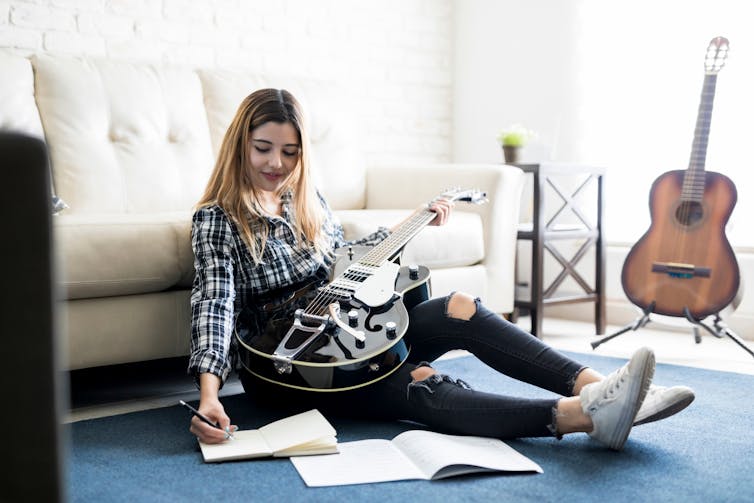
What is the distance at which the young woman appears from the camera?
134 centimetres

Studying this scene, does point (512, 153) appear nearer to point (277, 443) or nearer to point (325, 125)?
point (325, 125)

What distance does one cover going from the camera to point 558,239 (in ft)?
8.72

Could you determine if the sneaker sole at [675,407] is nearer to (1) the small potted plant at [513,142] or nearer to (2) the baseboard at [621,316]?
(2) the baseboard at [621,316]

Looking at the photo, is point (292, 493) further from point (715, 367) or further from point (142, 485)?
point (715, 367)

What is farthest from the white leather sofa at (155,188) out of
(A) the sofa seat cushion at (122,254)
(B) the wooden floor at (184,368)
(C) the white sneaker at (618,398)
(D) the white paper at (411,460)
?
(C) the white sneaker at (618,398)

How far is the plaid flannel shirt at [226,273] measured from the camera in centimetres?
142

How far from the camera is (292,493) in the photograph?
1206mm

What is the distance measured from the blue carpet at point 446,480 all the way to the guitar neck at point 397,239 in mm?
337

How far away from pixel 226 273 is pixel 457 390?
488 millimetres

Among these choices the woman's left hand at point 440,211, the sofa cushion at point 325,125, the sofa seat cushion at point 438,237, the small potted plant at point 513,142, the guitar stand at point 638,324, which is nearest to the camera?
the woman's left hand at point 440,211

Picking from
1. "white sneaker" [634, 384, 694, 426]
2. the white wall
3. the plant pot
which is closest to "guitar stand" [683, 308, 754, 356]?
the white wall

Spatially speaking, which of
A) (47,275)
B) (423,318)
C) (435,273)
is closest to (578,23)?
(435,273)

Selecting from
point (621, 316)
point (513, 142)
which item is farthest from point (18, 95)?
point (621, 316)

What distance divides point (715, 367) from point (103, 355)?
1.60m
